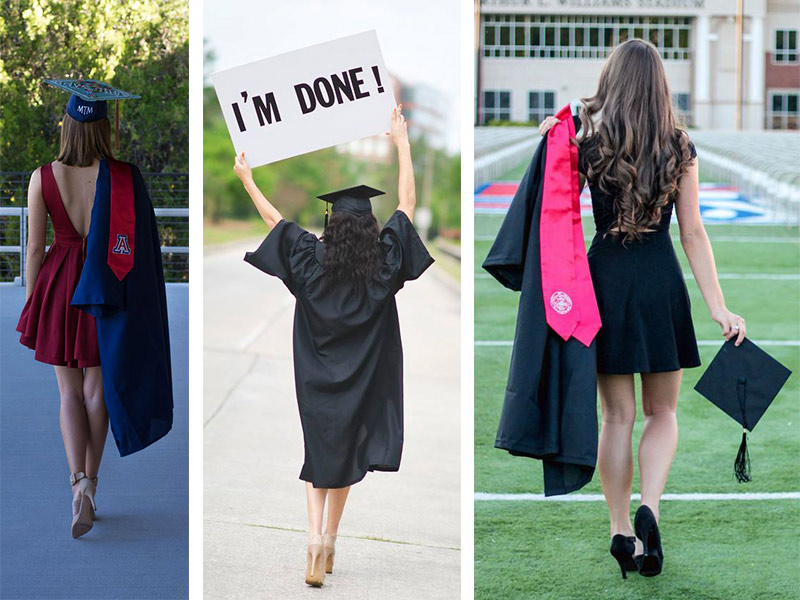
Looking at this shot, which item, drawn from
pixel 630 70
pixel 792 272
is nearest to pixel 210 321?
pixel 792 272

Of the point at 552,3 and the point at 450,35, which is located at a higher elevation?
Result: the point at 552,3

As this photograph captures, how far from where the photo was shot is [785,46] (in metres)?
22.9

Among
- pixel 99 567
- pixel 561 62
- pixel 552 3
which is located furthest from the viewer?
pixel 561 62

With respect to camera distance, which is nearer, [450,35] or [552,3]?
[450,35]

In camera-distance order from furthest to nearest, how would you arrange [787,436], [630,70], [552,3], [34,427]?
[552,3] < [787,436] < [34,427] < [630,70]

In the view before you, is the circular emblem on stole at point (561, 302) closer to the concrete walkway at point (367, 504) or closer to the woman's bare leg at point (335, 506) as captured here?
the concrete walkway at point (367, 504)

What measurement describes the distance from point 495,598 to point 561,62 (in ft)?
72.1

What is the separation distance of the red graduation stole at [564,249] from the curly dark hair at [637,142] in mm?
85

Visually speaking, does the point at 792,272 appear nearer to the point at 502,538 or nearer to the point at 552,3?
→ the point at 502,538

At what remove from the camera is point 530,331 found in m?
3.39

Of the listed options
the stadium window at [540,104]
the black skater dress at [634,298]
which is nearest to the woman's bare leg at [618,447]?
the black skater dress at [634,298]

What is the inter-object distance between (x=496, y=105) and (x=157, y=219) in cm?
2077

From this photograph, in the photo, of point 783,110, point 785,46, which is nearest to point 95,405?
point 785,46

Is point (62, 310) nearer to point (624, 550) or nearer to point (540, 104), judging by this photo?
point (624, 550)
